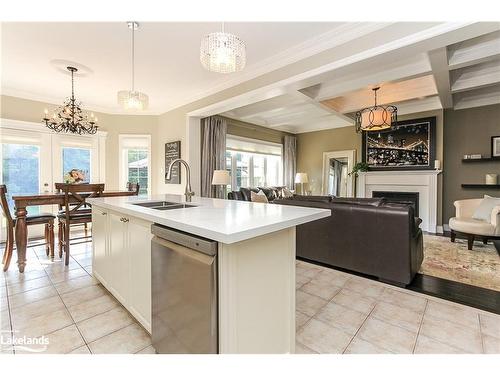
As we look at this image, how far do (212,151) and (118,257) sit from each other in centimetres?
349

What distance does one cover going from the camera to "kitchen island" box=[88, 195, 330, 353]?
1.12m

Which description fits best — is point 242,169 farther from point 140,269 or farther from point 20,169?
point 140,269

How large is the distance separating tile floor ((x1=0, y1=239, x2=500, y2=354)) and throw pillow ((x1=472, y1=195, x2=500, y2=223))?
2563 millimetres

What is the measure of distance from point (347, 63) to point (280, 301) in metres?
2.39

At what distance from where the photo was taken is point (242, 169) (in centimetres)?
641

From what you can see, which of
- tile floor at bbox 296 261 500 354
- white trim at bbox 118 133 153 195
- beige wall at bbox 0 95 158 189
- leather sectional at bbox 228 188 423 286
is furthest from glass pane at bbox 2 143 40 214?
tile floor at bbox 296 261 500 354

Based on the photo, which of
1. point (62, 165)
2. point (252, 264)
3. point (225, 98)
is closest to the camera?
point (252, 264)

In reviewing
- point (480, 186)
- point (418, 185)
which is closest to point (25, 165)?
point (418, 185)

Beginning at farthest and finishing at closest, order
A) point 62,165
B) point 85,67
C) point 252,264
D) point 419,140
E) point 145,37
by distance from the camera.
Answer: point 419,140 < point 62,165 < point 85,67 < point 145,37 < point 252,264

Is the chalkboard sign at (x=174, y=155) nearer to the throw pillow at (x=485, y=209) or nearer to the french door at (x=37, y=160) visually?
the french door at (x=37, y=160)
